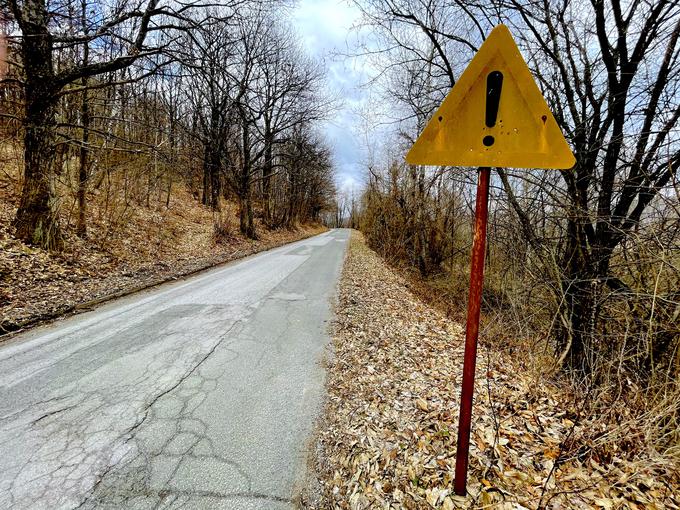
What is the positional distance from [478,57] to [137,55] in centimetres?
872

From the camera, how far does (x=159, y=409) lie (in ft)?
9.57

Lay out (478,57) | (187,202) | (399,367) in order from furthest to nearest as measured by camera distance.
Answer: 1. (187,202)
2. (399,367)
3. (478,57)

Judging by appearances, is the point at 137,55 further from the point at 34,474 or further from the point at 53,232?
the point at 34,474

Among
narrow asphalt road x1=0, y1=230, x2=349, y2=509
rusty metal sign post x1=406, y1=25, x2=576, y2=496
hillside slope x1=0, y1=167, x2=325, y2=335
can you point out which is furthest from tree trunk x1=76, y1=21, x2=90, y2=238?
rusty metal sign post x1=406, y1=25, x2=576, y2=496

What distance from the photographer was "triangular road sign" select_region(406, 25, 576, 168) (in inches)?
61.1

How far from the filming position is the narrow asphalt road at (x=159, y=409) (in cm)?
211

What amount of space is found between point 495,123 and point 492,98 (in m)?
0.13

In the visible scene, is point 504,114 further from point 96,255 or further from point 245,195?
point 245,195

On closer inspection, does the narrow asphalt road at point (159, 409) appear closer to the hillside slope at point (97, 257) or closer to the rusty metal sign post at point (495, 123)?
the hillside slope at point (97, 257)

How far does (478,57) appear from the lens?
159 cm

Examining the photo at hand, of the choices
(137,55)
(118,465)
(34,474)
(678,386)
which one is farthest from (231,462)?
(137,55)

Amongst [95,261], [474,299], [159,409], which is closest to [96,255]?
[95,261]

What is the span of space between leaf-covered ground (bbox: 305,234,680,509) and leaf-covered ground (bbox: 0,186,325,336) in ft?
17.4

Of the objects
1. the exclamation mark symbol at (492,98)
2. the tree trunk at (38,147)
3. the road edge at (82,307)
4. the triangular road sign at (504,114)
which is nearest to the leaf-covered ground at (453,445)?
the triangular road sign at (504,114)
